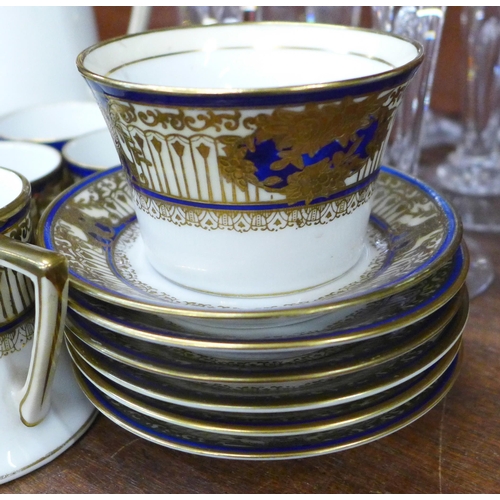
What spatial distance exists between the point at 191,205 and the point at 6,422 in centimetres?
17

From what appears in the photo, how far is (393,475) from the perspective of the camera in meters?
0.32

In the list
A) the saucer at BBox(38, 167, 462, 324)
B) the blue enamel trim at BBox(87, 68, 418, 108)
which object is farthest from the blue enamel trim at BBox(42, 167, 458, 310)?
the blue enamel trim at BBox(87, 68, 418, 108)

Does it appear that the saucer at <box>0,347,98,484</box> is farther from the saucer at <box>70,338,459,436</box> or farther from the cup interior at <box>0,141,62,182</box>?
the cup interior at <box>0,141,62,182</box>

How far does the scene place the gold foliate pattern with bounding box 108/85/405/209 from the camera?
0.27 meters

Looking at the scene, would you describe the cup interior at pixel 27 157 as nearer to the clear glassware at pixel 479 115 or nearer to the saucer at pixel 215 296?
the saucer at pixel 215 296

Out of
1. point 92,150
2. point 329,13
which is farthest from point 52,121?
point 329,13

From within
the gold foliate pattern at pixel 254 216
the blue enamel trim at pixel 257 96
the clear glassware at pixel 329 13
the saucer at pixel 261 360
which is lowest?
the saucer at pixel 261 360

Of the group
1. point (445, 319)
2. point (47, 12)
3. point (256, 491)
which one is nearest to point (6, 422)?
point (256, 491)

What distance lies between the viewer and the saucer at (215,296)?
0.95ft

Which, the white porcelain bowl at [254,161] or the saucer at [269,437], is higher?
the white porcelain bowl at [254,161]

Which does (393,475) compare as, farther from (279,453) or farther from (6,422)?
(6,422)

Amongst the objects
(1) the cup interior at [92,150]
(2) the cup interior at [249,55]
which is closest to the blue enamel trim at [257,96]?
(2) the cup interior at [249,55]

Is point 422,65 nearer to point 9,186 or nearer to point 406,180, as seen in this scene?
point 406,180

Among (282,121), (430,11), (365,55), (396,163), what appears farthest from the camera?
(396,163)
